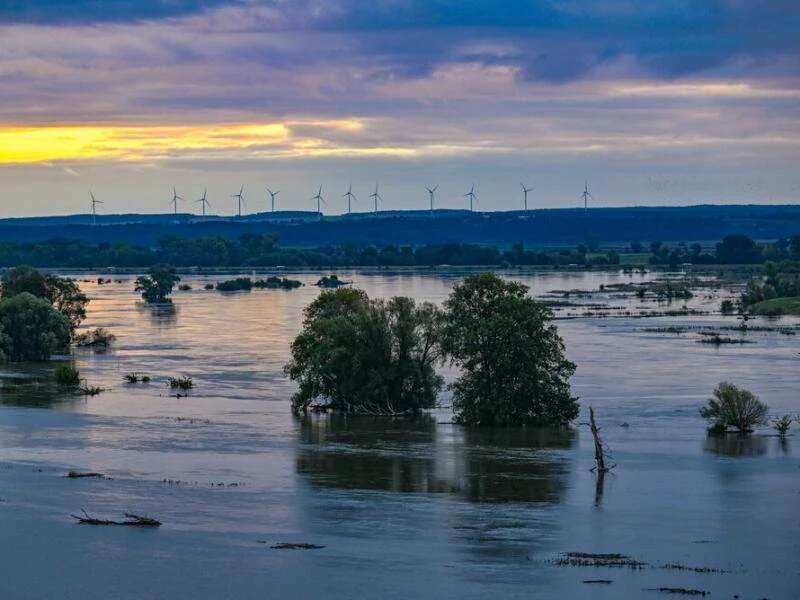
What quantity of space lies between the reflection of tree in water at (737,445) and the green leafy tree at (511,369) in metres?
4.52

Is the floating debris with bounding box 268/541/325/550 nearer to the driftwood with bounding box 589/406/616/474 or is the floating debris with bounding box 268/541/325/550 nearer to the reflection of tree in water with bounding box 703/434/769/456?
the driftwood with bounding box 589/406/616/474

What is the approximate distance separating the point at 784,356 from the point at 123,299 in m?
71.8

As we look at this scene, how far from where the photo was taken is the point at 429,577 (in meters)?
28.7

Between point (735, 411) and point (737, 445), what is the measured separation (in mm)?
1883

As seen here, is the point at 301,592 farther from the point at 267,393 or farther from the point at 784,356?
the point at 784,356

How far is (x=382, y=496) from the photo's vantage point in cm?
3612

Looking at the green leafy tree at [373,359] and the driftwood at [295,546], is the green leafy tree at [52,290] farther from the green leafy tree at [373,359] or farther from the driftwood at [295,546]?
the driftwood at [295,546]

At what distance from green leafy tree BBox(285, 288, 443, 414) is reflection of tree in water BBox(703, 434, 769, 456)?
9773 mm

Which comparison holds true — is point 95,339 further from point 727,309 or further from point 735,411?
point 727,309

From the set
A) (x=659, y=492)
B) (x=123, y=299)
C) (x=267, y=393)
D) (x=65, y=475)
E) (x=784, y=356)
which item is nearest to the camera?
(x=659, y=492)

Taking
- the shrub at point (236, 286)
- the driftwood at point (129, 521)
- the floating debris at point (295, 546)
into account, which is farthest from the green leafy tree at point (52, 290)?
the shrub at point (236, 286)

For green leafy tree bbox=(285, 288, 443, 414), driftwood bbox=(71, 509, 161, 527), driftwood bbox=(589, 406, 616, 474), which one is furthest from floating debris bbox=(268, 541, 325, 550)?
green leafy tree bbox=(285, 288, 443, 414)

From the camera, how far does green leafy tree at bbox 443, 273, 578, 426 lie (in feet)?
148

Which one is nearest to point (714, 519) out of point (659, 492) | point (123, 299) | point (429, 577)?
point (659, 492)
